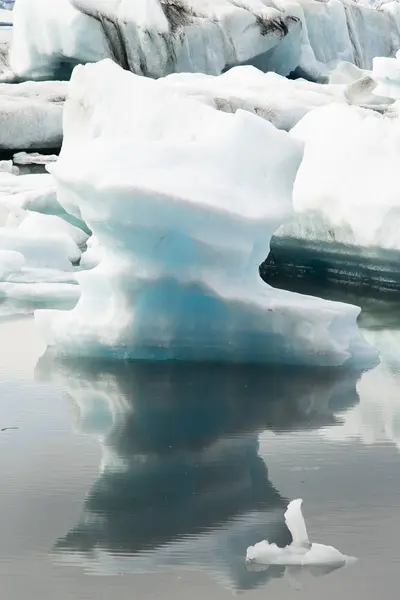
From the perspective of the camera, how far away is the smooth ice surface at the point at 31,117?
16.8m

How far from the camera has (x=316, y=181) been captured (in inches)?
332

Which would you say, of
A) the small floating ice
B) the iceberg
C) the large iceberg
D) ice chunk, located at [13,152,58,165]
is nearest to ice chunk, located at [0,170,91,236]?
the iceberg

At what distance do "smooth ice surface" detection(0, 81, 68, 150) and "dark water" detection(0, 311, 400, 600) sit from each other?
36.9 feet

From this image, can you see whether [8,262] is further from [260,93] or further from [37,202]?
[260,93]

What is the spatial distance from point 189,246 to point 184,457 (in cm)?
145

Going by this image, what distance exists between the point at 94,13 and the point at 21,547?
16.8m

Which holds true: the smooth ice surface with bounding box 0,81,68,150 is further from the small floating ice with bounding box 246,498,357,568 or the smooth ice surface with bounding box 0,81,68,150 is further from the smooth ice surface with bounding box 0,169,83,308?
the small floating ice with bounding box 246,498,357,568

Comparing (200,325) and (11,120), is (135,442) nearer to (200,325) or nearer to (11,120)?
(200,325)

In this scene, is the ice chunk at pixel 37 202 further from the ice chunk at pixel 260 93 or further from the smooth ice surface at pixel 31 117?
the smooth ice surface at pixel 31 117

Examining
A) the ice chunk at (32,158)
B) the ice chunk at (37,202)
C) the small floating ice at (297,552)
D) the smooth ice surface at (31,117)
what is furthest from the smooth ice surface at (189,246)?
the smooth ice surface at (31,117)

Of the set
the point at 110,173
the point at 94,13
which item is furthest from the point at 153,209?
the point at 94,13

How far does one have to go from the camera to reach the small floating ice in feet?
10.8

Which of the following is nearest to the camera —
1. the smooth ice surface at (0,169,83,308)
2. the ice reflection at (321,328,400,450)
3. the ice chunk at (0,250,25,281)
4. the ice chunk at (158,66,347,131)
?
the ice reflection at (321,328,400,450)

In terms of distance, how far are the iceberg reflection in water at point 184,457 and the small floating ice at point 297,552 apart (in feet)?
0.14
